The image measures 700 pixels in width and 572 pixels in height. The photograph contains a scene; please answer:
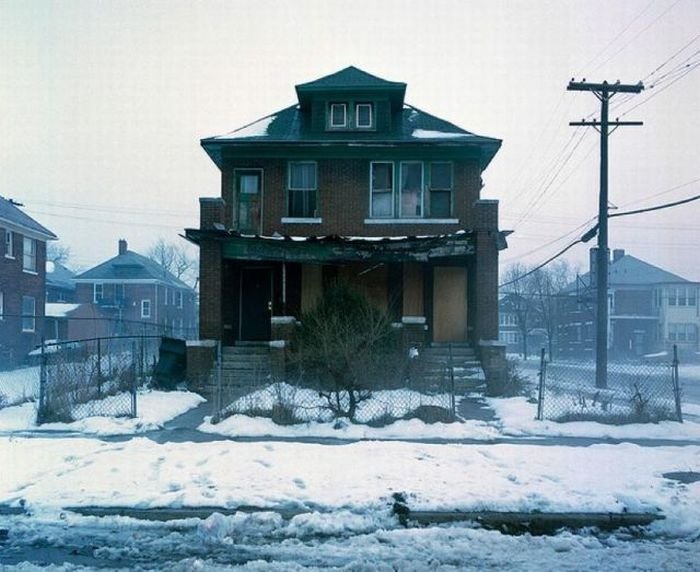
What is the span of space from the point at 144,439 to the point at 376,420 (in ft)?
12.6

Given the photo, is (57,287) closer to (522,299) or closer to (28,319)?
(28,319)

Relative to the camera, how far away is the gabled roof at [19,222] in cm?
2955

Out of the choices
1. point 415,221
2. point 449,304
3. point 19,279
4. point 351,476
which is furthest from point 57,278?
point 351,476

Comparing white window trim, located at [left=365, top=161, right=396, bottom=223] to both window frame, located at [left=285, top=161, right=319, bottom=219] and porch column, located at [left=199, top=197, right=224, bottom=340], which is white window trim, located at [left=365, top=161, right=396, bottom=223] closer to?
Result: window frame, located at [left=285, top=161, right=319, bottom=219]

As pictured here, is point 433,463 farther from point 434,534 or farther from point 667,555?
point 667,555

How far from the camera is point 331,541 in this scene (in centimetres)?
588

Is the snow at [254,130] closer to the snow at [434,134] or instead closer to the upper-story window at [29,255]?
the snow at [434,134]

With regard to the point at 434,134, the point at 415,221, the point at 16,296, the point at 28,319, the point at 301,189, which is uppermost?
the point at 434,134

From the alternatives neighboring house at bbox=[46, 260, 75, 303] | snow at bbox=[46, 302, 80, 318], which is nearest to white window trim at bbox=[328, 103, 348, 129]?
snow at bbox=[46, 302, 80, 318]

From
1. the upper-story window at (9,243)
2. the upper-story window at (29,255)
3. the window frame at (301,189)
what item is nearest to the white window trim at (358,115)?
the window frame at (301,189)

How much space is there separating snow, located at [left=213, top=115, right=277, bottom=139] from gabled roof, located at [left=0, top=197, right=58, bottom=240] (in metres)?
14.8

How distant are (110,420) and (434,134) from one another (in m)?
13.3

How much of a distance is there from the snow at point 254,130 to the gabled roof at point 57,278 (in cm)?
3506

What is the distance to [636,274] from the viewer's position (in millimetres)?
59562
